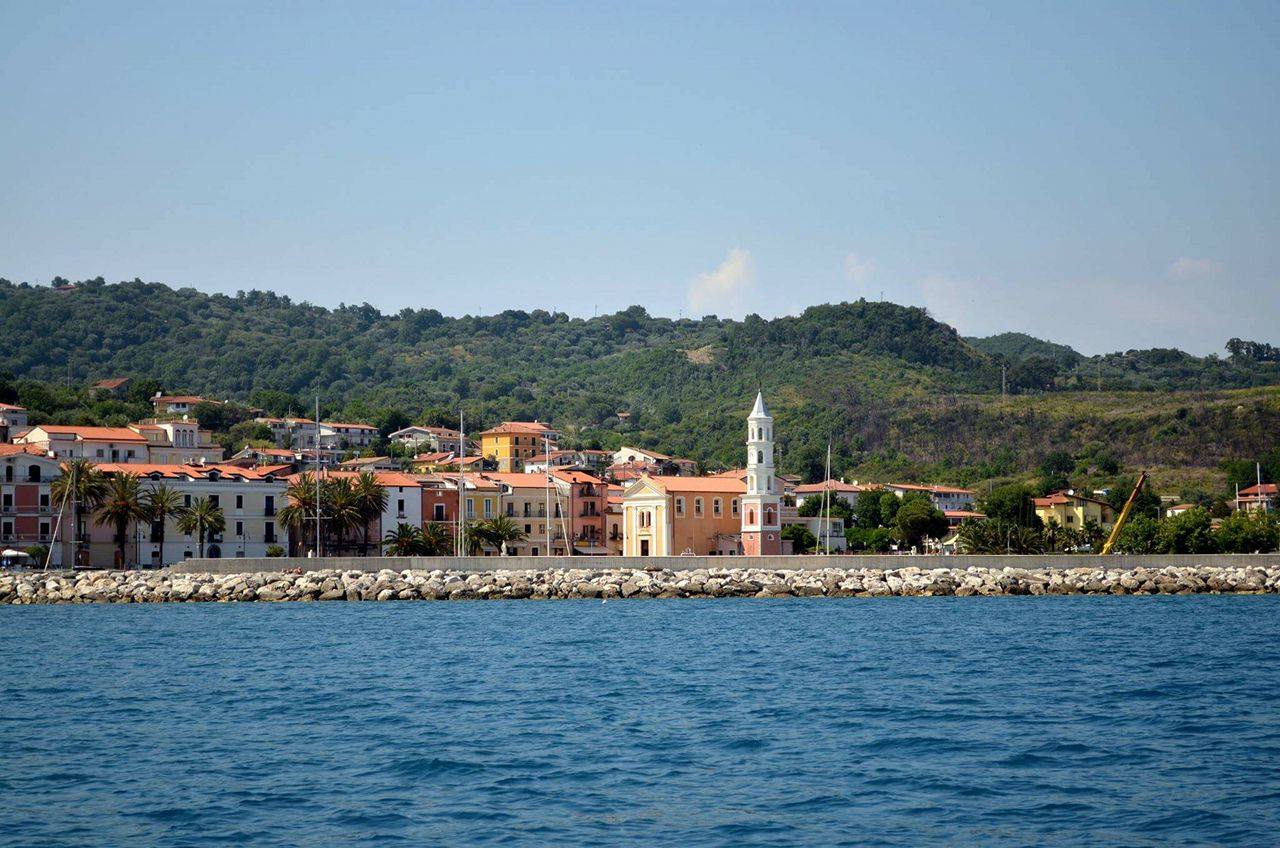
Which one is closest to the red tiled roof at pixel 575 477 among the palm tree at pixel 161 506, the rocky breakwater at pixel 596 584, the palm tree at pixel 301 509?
the palm tree at pixel 301 509

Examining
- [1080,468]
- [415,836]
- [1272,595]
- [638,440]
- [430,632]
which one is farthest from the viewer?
[638,440]

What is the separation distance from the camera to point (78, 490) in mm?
66312

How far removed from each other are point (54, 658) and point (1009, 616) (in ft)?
82.7

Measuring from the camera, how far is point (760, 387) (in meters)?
162

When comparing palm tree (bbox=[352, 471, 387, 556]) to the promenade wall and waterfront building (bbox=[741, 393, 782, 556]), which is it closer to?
the promenade wall

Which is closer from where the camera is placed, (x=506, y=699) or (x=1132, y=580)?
(x=506, y=699)

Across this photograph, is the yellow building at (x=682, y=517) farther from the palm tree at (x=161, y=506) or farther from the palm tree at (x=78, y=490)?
the palm tree at (x=78, y=490)

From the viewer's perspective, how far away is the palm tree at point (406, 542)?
7056cm

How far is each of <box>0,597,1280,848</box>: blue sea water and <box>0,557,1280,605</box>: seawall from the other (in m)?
15.1

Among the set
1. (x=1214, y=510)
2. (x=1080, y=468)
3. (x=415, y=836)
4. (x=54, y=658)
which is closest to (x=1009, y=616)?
(x=54, y=658)

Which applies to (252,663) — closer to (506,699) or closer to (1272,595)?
(506,699)

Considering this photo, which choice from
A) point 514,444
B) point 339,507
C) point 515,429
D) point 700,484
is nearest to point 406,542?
point 339,507

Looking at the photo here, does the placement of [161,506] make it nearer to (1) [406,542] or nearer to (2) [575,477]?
(1) [406,542]

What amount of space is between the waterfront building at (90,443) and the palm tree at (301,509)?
15783mm
